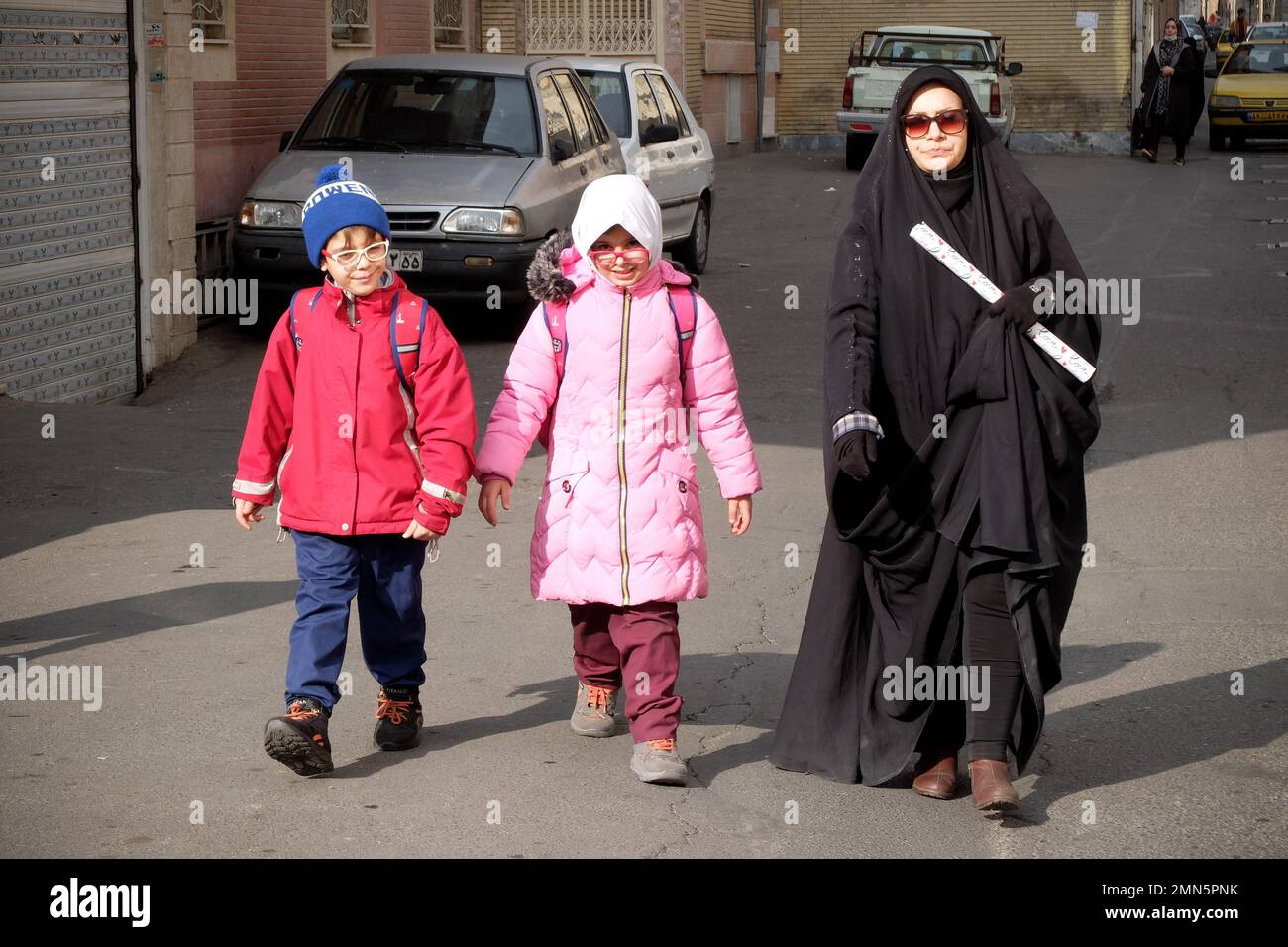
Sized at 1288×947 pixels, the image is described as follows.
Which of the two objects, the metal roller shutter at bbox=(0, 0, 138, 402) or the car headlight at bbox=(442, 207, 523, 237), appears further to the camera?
the car headlight at bbox=(442, 207, 523, 237)

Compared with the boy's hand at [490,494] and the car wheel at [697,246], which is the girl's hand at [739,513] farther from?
the car wheel at [697,246]

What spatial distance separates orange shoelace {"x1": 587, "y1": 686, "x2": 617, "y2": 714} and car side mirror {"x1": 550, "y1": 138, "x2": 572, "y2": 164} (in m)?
8.11

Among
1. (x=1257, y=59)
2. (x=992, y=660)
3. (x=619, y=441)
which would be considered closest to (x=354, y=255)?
(x=619, y=441)

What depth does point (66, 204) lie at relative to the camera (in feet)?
34.9

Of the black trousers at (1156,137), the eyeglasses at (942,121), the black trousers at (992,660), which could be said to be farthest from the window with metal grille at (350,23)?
the black trousers at (1156,137)

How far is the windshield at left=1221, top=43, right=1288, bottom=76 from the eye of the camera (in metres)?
30.9

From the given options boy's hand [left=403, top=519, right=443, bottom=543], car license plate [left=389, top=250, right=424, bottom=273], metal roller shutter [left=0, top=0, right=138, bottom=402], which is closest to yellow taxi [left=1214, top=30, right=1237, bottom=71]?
car license plate [left=389, top=250, right=424, bottom=273]

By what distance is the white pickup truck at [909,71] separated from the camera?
2581 cm

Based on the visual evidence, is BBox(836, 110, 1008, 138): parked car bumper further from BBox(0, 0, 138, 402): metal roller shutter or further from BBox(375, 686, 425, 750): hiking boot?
BBox(375, 686, 425, 750): hiking boot

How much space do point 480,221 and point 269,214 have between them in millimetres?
1434

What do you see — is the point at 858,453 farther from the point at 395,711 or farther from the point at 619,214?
the point at 395,711

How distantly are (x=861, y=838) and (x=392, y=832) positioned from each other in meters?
1.14

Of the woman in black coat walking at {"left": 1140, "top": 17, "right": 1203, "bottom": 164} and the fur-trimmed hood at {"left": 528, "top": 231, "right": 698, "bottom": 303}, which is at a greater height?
the woman in black coat walking at {"left": 1140, "top": 17, "right": 1203, "bottom": 164}

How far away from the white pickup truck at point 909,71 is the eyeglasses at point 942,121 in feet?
69.1
